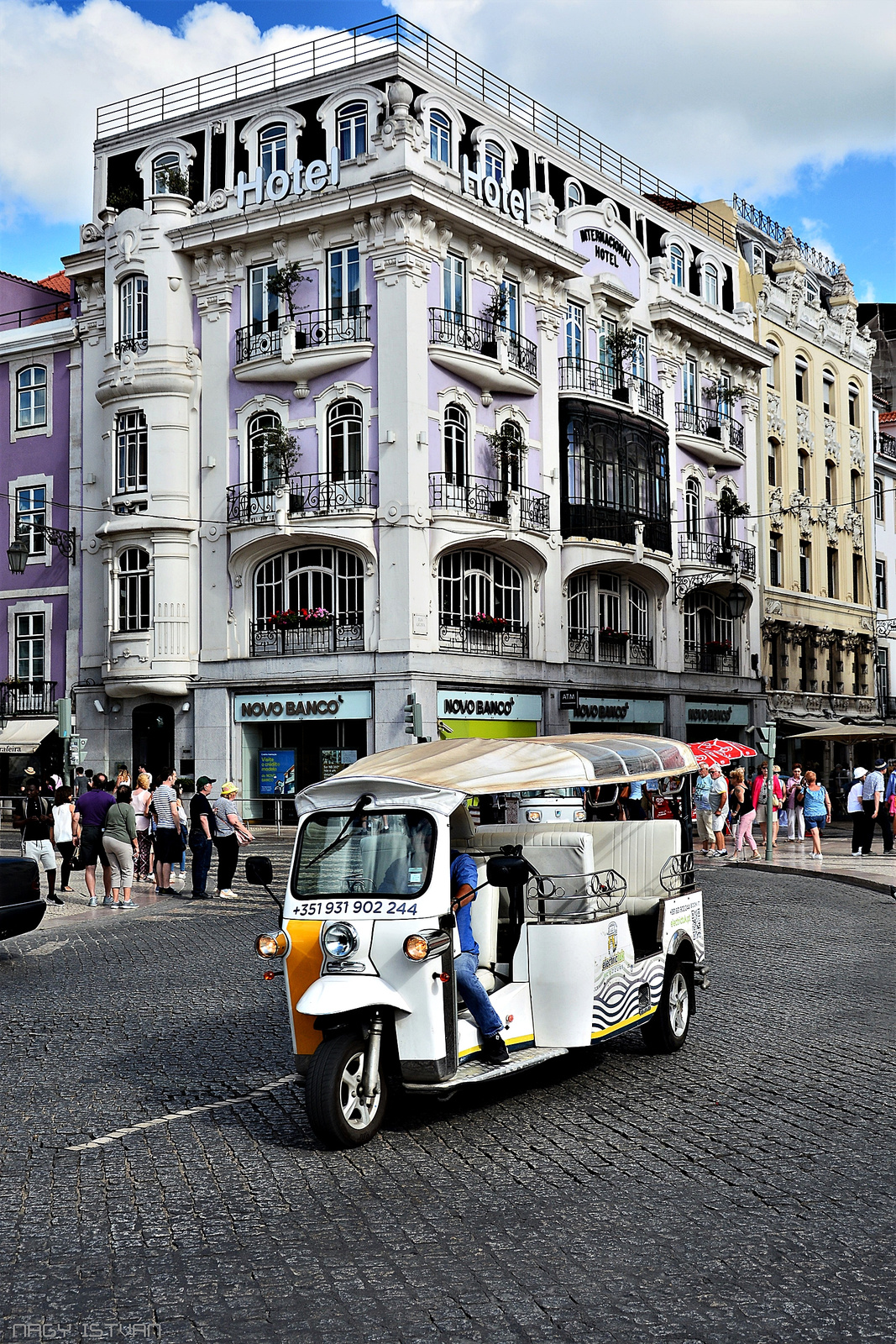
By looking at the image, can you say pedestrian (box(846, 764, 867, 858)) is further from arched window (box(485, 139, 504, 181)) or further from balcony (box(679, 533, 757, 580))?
arched window (box(485, 139, 504, 181))

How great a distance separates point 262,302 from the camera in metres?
35.8

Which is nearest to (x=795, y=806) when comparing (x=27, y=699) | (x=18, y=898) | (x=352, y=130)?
(x=352, y=130)

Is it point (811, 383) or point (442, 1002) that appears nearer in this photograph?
point (442, 1002)

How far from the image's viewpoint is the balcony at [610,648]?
3891cm

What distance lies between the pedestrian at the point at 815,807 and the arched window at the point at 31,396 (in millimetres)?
25327

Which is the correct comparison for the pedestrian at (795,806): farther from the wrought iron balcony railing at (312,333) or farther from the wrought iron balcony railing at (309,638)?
the wrought iron balcony railing at (312,333)

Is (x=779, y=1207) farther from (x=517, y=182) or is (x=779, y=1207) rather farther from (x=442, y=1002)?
(x=517, y=182)

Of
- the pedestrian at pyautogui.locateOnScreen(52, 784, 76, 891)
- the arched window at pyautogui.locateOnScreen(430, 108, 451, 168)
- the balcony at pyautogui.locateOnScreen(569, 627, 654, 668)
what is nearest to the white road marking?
the pedestrian at pyautogui.locateOnScreen(52, 784, 76, 891)

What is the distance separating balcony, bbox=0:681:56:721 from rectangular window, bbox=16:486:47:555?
384 cm

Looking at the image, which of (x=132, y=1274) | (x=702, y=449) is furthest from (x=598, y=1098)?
(x=702, y=449)

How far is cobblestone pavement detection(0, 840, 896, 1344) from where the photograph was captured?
15.5ft

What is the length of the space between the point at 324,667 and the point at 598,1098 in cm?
2639

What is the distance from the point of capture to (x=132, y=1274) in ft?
16.7

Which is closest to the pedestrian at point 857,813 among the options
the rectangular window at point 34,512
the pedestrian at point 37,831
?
the pedestrian at point 37,831
